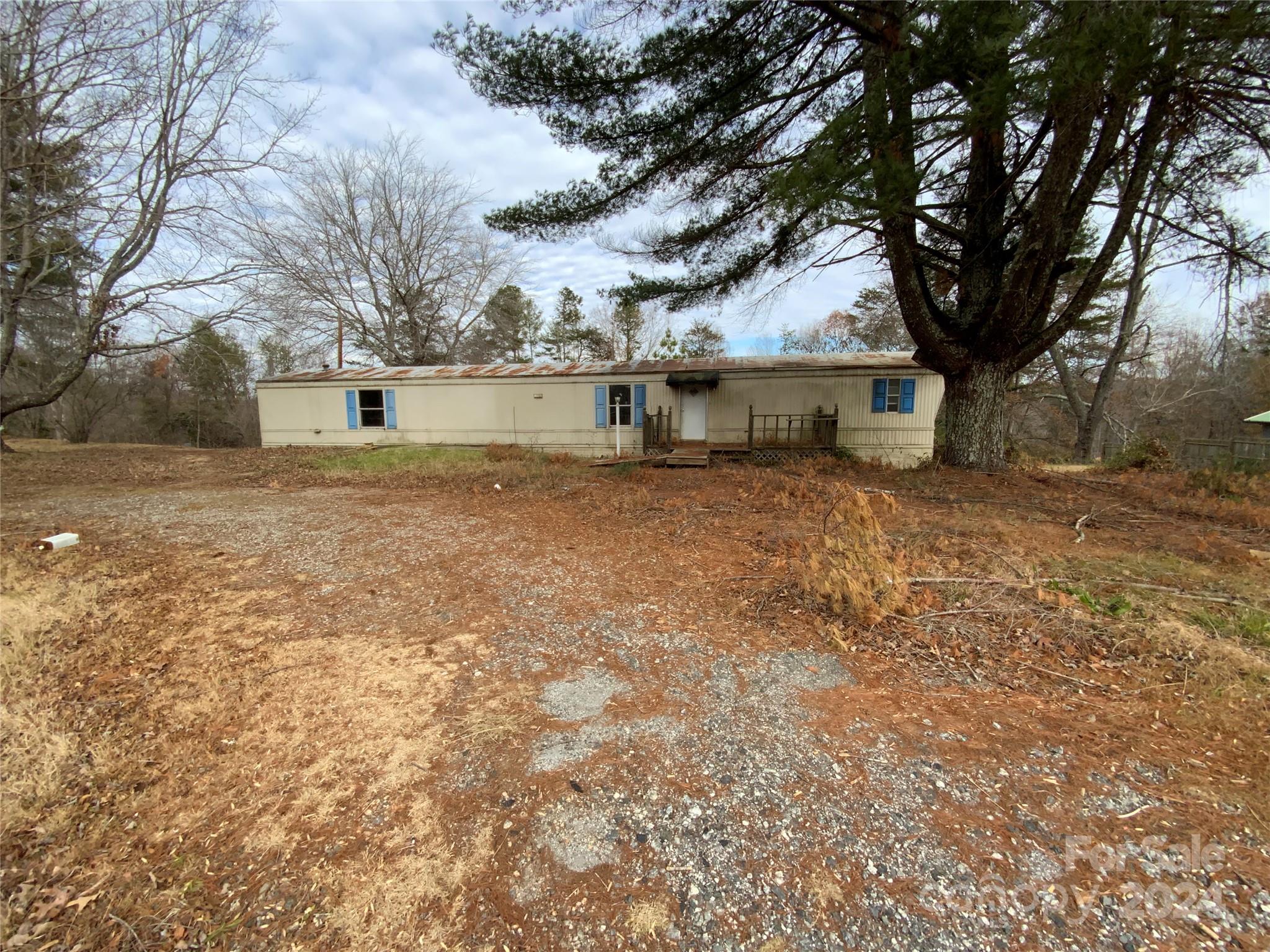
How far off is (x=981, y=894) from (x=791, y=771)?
25.2 inches

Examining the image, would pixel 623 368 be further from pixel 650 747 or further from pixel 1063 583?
pixel 650 747

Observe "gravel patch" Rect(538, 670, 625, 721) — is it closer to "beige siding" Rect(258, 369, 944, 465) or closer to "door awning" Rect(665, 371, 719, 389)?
"door awning" Rect(665, 371, 719, 389)

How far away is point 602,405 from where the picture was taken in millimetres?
13711

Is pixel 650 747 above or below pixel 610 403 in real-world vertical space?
below

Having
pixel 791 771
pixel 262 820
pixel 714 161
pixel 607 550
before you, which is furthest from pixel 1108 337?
pixel 262 820

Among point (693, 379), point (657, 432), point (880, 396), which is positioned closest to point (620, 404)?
point (657, 432)

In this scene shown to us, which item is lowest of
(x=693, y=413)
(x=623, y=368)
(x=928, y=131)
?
(x=693, y=413)

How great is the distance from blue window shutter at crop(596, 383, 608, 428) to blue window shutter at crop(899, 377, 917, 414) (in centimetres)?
744

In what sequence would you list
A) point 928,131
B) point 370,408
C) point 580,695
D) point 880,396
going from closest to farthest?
point 580,695 → point 928,131 → point 880,396 → point 370,408

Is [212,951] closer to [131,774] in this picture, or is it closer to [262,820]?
[262,820]

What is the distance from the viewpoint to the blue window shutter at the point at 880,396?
1271 centimetres

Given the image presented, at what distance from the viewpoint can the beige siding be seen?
12.8 metres

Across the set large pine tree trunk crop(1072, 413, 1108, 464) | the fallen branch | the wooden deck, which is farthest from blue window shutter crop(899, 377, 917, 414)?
the fallen branch

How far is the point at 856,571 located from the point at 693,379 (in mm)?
9711
